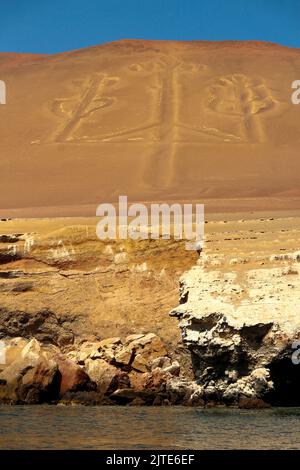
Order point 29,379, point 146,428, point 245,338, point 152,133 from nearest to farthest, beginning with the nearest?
point 146,428 → point 245,338 → point 29,379 → point 152,133

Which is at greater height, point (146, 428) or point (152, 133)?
point (152, 133)

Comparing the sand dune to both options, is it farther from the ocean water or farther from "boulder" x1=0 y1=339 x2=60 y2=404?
the ocean water

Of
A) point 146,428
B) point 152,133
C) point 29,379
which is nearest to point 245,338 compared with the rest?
point 146,428

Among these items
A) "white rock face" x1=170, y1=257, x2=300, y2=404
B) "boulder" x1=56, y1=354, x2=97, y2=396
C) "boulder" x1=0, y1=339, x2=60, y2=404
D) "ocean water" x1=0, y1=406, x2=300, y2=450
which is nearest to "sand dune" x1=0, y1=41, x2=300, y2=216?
"boulder" x1=56, y1=354, x2=97, y2=396

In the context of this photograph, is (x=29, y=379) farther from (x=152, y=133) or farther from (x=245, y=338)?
(x=152, y=133)

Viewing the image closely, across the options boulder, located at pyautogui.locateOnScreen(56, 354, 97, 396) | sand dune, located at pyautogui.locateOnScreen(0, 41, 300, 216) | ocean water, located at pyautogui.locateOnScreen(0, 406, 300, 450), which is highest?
sand dune, located at pyautogui.locateOnScreen(0, 41, 300, 216)

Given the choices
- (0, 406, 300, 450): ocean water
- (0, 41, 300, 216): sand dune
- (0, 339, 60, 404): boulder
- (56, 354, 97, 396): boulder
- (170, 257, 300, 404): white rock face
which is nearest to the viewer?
(0, 406, 300, 450): ocean water
